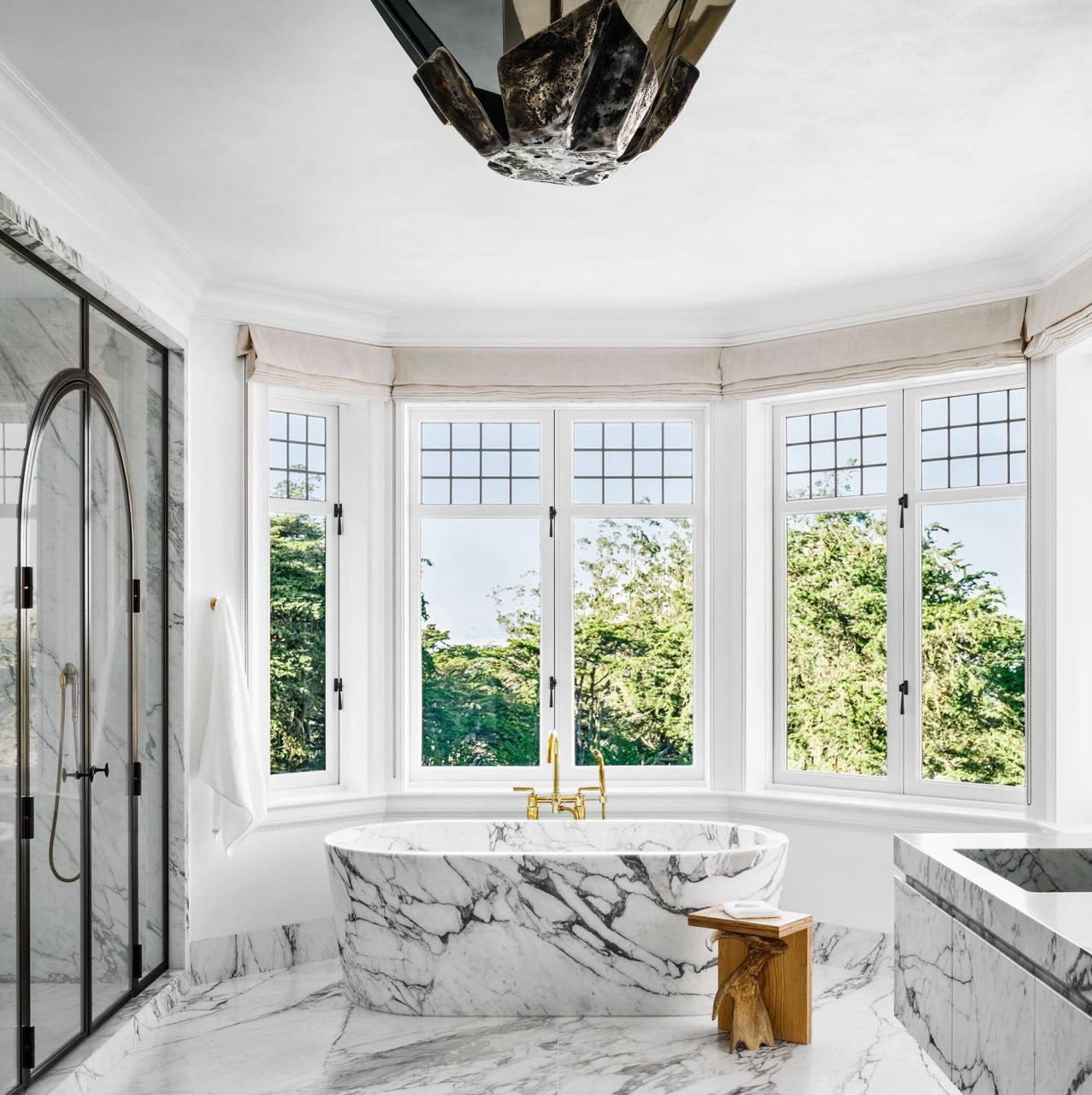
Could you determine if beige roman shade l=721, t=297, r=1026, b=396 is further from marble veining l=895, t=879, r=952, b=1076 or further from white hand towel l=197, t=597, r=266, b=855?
marble veining l=895, t=879, r=952, b=1076

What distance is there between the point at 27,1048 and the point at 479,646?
2.51 meters

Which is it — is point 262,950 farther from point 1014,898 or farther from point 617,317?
point 1014,898

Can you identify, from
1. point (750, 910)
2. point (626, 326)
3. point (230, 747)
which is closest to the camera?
point (750, 910)

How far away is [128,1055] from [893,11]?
12.0ft

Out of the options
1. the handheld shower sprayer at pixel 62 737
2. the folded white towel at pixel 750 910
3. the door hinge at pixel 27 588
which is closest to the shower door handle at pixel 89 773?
the handheld shower sprayer at pixel 62 737

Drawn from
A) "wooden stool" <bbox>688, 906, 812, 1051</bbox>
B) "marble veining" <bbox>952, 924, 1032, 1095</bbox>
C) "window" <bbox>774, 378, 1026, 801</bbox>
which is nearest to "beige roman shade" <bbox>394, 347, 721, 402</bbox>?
"window" <bbox>774, 378, 1026, 801</bbox>

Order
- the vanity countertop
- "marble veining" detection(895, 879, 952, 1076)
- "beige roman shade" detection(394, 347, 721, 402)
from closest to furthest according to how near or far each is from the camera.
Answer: the vanity countertop, "marble veining" detection(895, 879, 952, 1076), "beige roman shade" detection(394, 347, 721, 402)

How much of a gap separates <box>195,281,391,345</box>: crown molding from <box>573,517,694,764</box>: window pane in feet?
4.51

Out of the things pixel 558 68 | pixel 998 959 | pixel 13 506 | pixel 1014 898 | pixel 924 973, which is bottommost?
pixel 924 973

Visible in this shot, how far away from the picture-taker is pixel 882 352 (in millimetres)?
4457

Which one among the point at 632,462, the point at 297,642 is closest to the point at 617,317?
the point at 632,462

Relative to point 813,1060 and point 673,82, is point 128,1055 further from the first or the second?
point 673,82

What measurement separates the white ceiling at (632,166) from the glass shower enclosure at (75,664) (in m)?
0.57

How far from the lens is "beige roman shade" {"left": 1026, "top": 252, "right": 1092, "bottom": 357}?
12.0 feet
